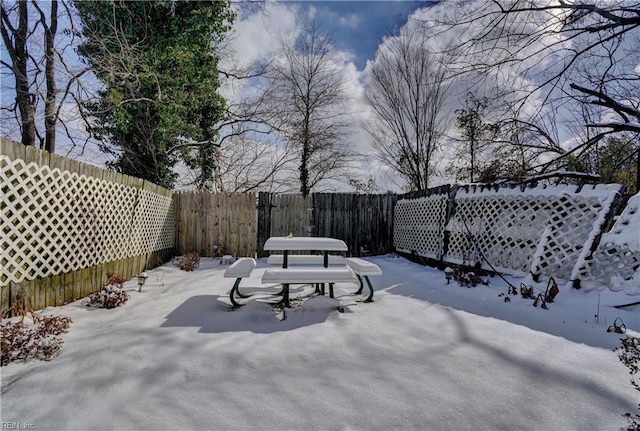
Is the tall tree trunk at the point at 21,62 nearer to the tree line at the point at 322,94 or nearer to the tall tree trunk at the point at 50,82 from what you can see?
the tree line at the point at 322,94

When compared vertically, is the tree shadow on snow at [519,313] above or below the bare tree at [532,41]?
below

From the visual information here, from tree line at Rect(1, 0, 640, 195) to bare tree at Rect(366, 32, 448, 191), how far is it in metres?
0.05

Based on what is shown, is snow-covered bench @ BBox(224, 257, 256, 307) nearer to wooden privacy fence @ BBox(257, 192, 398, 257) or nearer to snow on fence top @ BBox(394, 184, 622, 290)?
snow on fence top @ BBox(394, 184, 622, 290)

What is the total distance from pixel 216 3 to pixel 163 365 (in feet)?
26.7

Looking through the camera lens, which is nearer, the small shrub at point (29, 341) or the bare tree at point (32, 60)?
the small shrub at point (29, 341)

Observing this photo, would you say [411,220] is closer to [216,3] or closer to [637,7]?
[637,7]

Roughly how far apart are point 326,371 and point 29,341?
2.17m

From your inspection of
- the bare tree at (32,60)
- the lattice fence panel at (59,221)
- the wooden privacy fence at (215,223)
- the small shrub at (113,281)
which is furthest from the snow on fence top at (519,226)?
the bare tree at (32,60)

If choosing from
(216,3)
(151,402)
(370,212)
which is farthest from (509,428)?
(216,3)

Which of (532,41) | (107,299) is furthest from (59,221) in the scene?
(532,41)

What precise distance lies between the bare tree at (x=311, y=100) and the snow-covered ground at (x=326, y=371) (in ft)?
31.5

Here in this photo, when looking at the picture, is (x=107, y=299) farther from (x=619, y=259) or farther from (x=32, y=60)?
(x=32, y=60)

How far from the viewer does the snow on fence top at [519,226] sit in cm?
420

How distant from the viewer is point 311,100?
12.6 m
